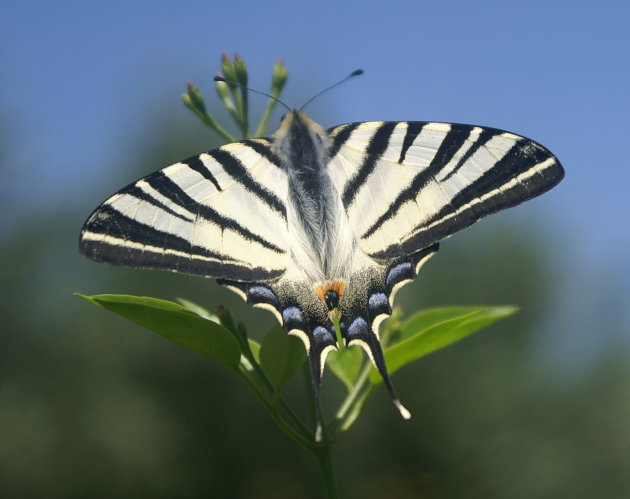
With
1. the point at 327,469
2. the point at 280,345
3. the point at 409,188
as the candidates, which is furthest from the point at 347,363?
the point at 409,188

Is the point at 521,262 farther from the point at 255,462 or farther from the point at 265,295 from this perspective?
the point at 265,295

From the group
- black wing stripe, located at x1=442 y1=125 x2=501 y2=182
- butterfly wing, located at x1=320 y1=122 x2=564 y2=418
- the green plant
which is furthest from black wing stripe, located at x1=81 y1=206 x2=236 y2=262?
black wing stripe, located at x1=442 y1=125 x2=501 y2=182

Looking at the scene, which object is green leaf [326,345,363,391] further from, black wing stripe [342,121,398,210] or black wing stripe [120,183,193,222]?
black wing stripe [120,183,193,222]

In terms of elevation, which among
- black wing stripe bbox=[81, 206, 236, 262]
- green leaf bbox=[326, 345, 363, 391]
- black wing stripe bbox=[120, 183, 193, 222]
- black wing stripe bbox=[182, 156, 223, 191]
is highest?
black wing stripe bbox=[182, 156, 223, 191]

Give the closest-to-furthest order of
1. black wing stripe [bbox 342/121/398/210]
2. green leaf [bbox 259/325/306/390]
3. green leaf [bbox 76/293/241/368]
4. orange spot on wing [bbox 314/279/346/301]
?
green leaf [bbox 76/293/241/368], green leaf [bbox 259/325/306/390], orange spot on wing [bbox 314/279/346/301], black wing stripe [bbox 342/121/398/210]

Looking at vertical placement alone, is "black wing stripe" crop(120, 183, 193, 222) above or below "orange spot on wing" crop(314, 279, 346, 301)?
above
